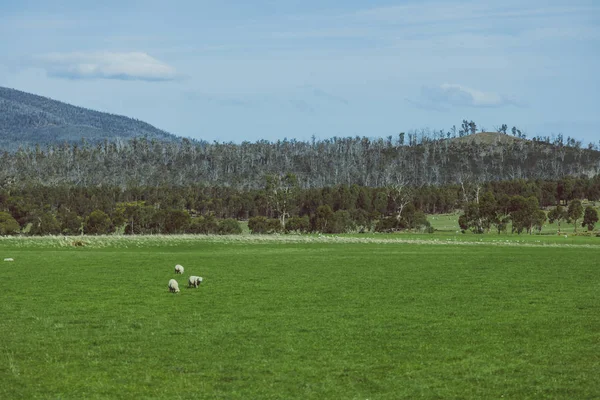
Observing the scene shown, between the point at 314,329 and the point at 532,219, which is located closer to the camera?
the point at 314,329

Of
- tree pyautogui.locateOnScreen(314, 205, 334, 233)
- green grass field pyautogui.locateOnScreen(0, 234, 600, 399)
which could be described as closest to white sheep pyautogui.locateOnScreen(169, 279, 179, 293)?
green grass field pyautogui.locateOnScreen(0, 234, 600, 399)

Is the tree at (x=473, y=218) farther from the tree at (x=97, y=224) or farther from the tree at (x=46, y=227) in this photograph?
the tree at (x=46, y=227)

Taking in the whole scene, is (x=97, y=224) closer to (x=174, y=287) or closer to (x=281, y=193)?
(x=281, y=193)

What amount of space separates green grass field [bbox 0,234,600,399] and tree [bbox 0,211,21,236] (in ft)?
223

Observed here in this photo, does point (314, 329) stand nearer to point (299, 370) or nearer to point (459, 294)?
point (299, 370)

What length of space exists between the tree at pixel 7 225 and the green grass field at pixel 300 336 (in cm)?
6793

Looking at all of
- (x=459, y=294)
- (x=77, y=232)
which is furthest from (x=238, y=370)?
(x=77, y=232)

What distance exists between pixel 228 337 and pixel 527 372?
6.79 m

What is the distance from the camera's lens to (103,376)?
13.6m

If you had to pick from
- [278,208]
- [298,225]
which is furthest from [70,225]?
[278,208]

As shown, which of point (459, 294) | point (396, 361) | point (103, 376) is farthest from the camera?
point (459, 294)

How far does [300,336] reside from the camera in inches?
680

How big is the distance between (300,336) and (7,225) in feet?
286

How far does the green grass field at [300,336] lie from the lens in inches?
514
